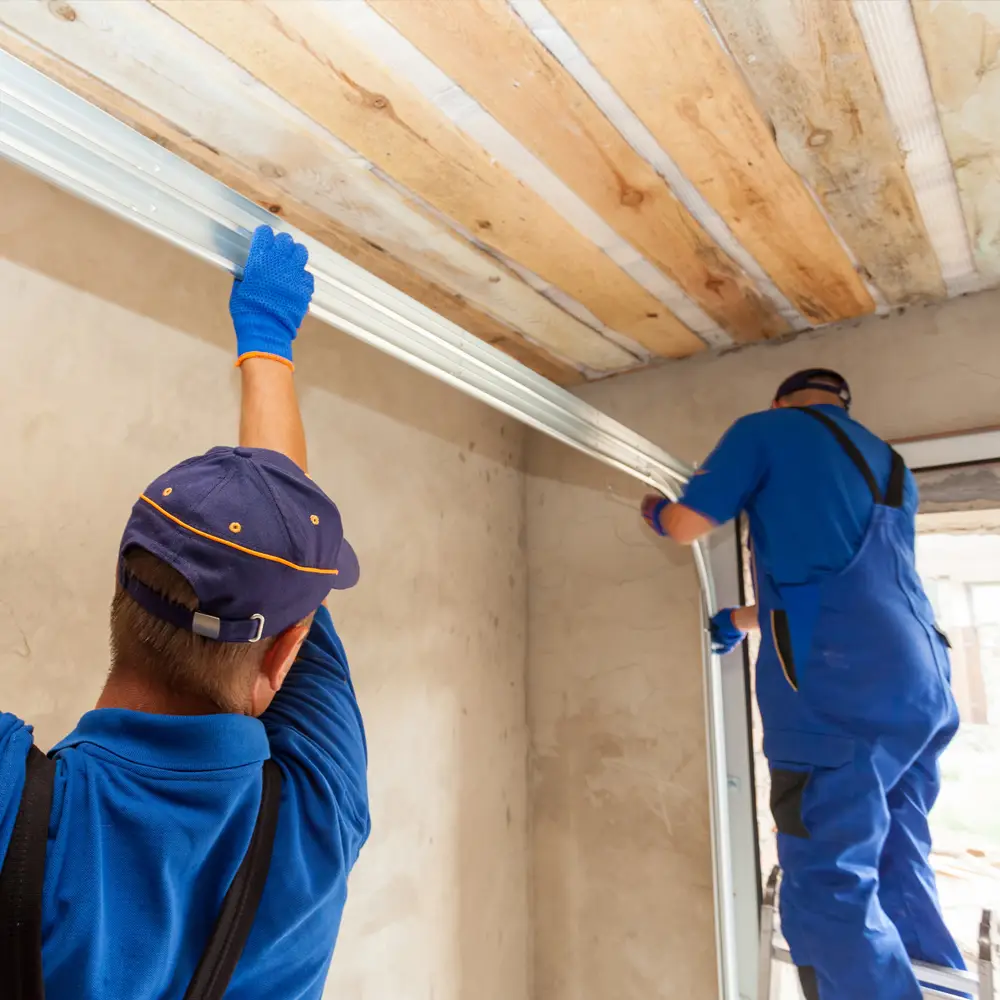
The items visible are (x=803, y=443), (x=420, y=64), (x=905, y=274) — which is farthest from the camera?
(x=905, y=274)

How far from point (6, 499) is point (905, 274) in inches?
76.5

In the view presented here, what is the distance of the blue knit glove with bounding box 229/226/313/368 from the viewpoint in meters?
0.80

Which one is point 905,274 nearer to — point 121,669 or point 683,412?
point 683,412

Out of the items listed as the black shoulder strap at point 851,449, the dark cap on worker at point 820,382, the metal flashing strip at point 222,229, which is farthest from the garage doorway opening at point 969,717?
the metal flashing strip at point 222,229

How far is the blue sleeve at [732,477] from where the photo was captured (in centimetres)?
154

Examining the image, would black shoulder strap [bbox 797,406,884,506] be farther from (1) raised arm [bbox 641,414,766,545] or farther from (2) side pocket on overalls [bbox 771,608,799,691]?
(2) side pocket on overalls [bbox 771,608,799,691]

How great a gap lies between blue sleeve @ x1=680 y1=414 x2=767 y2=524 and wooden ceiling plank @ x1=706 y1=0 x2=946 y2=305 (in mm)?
470

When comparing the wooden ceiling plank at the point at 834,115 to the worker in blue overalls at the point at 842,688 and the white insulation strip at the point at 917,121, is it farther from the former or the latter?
the worker in blue overalls at the point at 842,688

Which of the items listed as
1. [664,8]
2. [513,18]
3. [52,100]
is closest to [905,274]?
[664,8]

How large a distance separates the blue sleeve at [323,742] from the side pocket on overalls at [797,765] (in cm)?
88

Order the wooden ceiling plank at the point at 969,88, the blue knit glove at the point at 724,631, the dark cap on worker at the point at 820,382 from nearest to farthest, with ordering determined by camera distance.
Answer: the wooden ceiling plank at the point at 969,88
the dark cap on worker at the point at 820,382
the blue knit glove at the point at 724,631

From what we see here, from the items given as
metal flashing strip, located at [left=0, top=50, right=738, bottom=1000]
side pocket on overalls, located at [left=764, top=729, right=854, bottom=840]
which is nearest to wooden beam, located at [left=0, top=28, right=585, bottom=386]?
metal flashing strip, located at [left=0, top=50, right=738, bottom=1000]

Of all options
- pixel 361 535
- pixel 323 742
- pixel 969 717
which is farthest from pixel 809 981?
pixel 969 717

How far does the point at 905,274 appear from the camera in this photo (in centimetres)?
171
